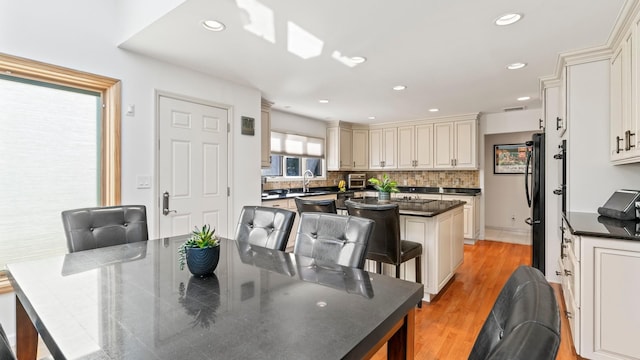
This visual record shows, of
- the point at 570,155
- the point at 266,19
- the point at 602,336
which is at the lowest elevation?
the point at 602,336

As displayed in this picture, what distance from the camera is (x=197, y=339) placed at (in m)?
0.79

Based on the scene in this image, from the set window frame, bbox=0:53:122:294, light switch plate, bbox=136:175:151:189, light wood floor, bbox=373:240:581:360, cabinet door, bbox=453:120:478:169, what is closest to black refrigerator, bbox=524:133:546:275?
light wood floor, bbox=373:240:581:360

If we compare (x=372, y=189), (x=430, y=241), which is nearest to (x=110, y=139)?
(x=430, y=241)

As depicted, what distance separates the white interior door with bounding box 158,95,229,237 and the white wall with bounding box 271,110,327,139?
66.4 inches

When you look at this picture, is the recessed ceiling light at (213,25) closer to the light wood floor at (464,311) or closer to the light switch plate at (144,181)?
the light switch plate at (144,181)

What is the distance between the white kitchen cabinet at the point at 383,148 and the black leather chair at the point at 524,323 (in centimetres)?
560

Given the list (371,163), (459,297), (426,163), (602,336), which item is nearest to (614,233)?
(602,336)

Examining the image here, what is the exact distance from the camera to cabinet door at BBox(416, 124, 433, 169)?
5.82m

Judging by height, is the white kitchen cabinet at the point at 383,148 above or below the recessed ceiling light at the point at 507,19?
below

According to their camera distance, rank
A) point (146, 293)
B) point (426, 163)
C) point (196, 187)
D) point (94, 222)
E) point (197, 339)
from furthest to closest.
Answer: point (426, 163), point (196, 187), point (94, 222), point (146, 293), point (197, 339)

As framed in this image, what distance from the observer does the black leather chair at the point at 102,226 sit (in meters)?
1.87

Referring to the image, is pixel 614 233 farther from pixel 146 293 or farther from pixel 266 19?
pixel 266 19

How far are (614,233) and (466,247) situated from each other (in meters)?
3.56

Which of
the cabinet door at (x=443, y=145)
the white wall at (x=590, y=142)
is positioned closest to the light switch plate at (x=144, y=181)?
the white wall at (x=590, y=142)
